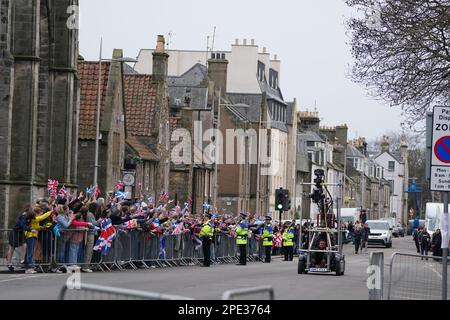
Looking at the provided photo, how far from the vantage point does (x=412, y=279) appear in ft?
68.3

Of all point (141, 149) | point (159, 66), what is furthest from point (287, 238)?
point (159, 66)

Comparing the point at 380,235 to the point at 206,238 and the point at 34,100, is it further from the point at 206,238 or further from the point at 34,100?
the point at 34,100

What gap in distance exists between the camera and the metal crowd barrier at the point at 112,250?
28.4 metres

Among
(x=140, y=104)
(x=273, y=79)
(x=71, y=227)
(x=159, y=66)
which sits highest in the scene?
(x=273, y=79)

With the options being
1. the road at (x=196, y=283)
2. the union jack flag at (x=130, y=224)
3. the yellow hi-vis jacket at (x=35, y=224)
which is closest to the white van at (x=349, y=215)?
the union jack flag at (x=130, y=224)

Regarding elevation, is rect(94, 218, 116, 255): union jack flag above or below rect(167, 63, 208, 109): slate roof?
below

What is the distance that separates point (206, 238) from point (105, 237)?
8.88 meters

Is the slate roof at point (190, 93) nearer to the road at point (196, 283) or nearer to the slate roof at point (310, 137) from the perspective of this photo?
the slate roof at point (310, 137)

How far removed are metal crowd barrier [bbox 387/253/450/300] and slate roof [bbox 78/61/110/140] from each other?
34080mm

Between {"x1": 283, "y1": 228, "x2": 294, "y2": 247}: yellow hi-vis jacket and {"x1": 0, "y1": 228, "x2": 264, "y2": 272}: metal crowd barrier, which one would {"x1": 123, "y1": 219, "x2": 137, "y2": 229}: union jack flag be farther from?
{"x1": 283, "y1": 228, "x2": 294, "y2": 247}: yellow hi-vis jacket

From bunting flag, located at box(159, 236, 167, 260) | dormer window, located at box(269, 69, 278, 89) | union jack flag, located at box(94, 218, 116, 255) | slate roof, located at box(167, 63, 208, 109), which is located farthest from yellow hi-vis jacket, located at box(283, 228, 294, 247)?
dormer window, located at box(269, 69, 278, 89)

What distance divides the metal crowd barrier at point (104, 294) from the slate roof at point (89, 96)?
44.0 metres

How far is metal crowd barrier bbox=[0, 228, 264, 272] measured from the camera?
28391 mm
